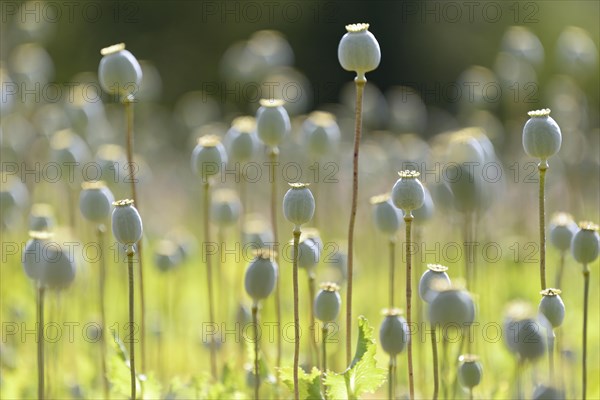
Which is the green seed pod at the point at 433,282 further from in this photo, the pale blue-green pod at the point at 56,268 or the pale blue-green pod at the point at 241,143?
the pale blue-green pod at the point at 241,143

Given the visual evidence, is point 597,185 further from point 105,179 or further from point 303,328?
point 105,179

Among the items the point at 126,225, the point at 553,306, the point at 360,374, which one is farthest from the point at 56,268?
the point at 553,306

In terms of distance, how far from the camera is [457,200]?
6.66 feet

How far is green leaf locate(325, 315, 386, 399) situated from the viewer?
1.56m

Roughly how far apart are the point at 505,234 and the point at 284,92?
1.33 meters

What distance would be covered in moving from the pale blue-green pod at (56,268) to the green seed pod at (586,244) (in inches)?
39.5

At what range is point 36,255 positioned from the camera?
1644mm

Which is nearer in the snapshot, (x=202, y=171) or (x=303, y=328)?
(x=202, y=171)

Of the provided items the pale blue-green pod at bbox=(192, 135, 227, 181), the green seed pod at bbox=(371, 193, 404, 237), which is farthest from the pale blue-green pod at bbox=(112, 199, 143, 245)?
the green seed pod at bbox=(371, 193, 404, 237)

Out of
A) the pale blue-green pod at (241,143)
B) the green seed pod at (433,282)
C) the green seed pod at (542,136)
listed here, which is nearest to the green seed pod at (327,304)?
the green seed pod at (433,282)

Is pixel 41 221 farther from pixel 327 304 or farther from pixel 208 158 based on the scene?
pixel 327 304

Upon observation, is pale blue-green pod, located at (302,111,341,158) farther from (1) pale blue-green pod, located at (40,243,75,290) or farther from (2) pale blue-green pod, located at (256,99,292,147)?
(1) pale blue-green pod, located at (40,243,75,290)

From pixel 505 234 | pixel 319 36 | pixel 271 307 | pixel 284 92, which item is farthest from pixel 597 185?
pixel 319 36

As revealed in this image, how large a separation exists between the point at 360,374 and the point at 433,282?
244 mm
